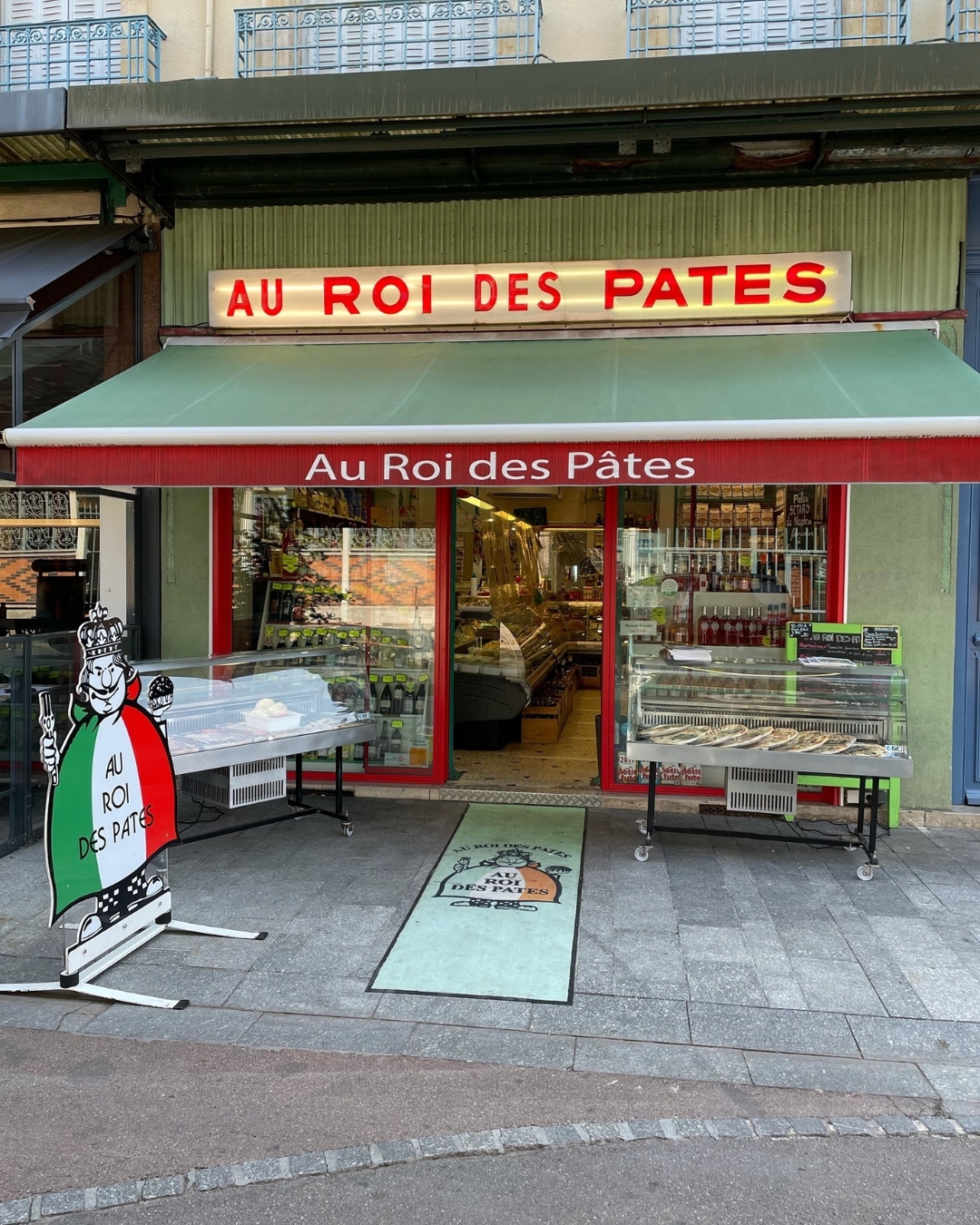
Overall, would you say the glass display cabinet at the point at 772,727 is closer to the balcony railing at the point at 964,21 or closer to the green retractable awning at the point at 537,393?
the green retractable awning at the point at 537,393

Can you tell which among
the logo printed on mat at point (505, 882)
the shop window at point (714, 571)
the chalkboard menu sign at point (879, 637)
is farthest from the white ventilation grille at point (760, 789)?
the chalkboard menu sign at point (879, 637)

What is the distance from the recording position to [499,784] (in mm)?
7332

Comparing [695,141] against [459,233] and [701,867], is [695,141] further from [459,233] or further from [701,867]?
[701,867]

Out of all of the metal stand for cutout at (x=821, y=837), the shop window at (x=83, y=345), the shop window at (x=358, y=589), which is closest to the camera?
the metal stand for cutout at (x=821, y=837)

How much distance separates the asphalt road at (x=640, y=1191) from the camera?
8.70 feet

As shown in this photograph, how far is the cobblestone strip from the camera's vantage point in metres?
2.72

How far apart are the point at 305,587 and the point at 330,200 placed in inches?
127

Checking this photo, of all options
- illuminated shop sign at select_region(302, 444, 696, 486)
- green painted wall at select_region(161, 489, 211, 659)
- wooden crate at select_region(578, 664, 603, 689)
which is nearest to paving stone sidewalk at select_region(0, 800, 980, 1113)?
green painted wall at select_region(161, 489, 211, 659)

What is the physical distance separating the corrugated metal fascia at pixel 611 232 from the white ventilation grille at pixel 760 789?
A: 3.65 meters

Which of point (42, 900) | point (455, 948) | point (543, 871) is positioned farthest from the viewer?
point (543, 871)

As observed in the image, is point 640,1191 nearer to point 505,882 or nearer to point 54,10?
point 505,882

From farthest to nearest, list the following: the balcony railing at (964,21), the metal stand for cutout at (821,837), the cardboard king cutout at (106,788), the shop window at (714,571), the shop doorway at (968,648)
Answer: the shop window at (714,571) < the shop doorway at (968,648) < the balcony railing at (964,21) < the metal stand for cutout at (821,837) < the cardboard king cutout at (106,788)

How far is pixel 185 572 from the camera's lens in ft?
24.1

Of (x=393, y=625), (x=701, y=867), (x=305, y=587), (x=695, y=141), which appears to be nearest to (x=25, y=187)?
(x=305, y=587)
